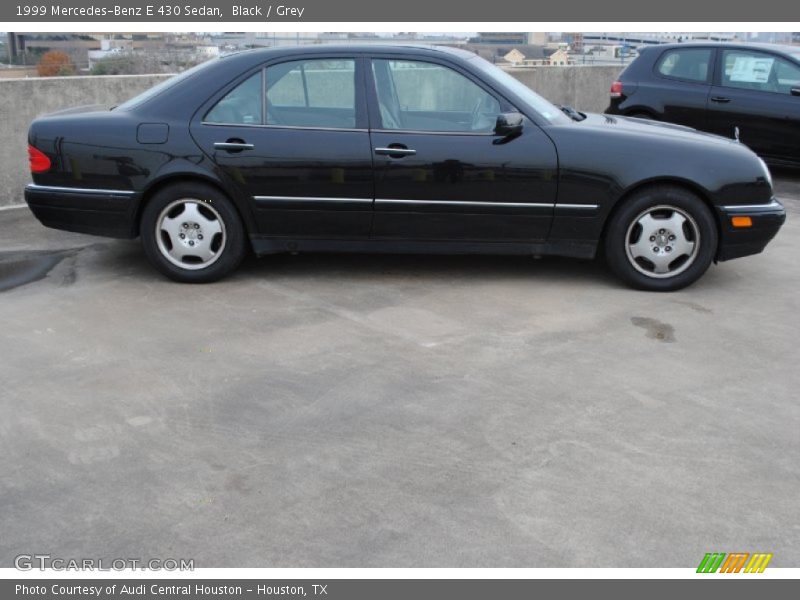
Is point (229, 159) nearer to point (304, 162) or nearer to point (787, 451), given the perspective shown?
point (304, 162)

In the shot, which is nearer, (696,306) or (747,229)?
(696,306)

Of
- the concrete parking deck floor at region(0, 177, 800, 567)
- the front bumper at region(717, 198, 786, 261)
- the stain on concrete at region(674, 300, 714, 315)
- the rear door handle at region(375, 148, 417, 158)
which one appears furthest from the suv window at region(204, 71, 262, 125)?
the front bumper at region(717, 198, 786, 261)

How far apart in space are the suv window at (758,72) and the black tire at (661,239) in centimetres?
502

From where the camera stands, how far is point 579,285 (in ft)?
21.6

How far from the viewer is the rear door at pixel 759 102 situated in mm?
10500

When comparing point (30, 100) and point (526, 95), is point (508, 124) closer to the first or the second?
point (526, 95)

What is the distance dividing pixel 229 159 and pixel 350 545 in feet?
11.6

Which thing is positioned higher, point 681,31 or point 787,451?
point 681,31

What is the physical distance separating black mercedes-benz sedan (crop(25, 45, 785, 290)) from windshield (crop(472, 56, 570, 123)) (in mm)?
31

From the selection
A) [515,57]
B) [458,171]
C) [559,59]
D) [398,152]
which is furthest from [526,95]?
[559,59]

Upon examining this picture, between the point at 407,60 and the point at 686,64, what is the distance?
18.7 ft

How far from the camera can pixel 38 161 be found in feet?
21.5

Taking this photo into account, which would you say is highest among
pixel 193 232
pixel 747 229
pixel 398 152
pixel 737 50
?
pixel 737 50

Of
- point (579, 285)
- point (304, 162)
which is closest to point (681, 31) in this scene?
point (579, 285)
